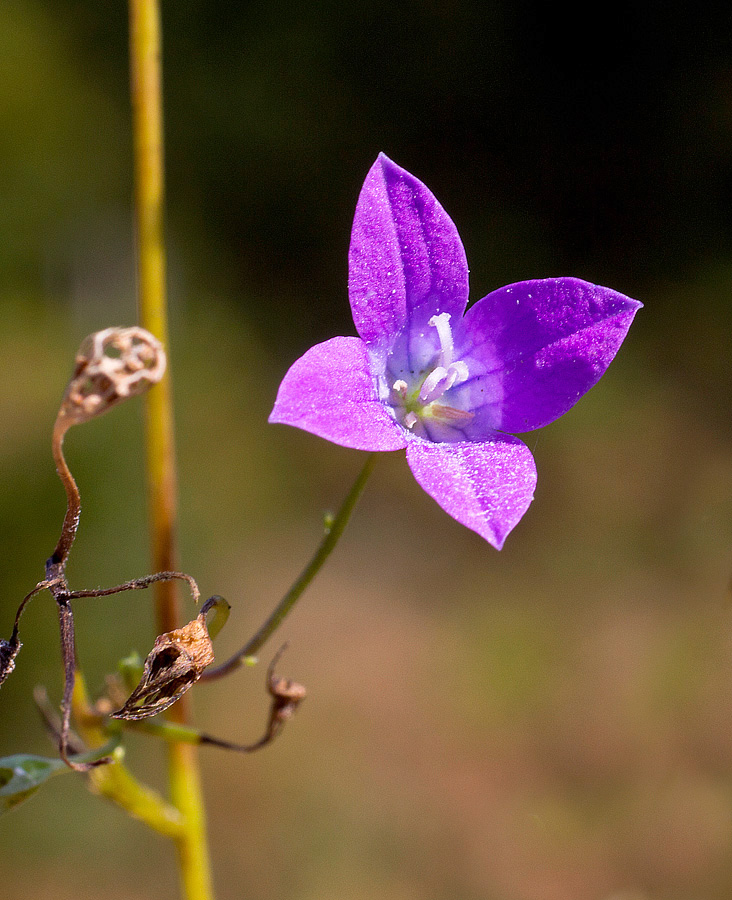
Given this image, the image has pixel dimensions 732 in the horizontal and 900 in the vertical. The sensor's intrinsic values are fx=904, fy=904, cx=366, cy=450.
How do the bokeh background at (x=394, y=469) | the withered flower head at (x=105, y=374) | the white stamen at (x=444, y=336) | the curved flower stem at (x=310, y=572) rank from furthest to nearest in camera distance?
the bokeh background at (x=394, y=469), the white stamen at (x=444, y=336), the curved flower stem at (x=310, y=572), the withered flower head at (x=105, y=374)

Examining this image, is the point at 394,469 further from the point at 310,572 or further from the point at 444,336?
the point at 310,572

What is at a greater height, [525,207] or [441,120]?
[441,120]

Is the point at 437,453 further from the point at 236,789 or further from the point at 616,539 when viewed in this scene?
the point at 616,539

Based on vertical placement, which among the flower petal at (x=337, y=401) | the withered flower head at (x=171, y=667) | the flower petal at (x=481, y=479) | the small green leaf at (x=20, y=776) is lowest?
the small green leaf at (x=20, y=776)

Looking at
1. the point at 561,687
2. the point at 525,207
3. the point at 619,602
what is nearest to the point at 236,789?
the point at 561,687

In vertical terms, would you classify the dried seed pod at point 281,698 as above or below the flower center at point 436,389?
below

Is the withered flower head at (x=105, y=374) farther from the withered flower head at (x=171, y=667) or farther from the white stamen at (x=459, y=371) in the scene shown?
the white stamen at (x=459, y=371)

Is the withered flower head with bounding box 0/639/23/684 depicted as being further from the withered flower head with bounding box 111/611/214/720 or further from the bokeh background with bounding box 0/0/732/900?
the bokeh background with bounding box 0/0/732/900

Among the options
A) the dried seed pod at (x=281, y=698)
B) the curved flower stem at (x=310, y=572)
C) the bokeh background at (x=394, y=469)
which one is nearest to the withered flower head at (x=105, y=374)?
the curved flower stem at (x=310, y=572)
